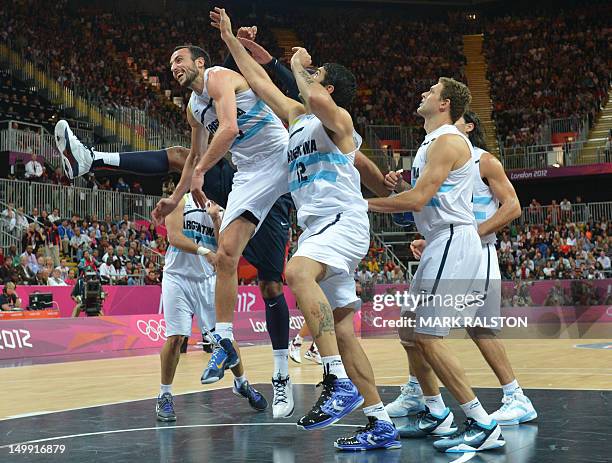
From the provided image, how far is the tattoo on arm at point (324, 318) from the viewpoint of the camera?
5.05m

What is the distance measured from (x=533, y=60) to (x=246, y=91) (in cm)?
3190

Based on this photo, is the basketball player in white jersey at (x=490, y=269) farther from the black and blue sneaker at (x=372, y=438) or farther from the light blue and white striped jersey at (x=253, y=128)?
the black and blue sneaker at (x=372, y=438)

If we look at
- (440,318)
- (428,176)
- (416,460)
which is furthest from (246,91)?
(416,460)

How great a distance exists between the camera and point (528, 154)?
30766mm

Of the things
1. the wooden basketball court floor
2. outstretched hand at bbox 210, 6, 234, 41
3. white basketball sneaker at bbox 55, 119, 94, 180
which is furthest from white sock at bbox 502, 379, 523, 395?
white basketball sneaker at bbox 55, 119, 94, 180

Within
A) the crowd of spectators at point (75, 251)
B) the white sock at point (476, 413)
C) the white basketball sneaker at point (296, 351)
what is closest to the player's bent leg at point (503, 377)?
the white sock at point (476, 413)

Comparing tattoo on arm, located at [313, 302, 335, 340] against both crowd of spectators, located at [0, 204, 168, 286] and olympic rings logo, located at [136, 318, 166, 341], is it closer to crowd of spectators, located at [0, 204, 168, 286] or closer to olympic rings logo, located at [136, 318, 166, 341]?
olympic rings logo, located at [136, 318, 166, 341]

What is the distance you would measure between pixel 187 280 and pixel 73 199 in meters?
14.4

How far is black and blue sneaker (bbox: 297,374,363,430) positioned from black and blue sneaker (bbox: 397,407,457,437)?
85 centimetres

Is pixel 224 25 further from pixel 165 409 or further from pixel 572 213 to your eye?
pixel 572 213

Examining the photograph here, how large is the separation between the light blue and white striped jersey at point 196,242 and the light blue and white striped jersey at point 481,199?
8.45 feet

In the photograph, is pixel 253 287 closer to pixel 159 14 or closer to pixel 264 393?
pixel 264 393

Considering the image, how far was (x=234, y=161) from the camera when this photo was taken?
22.1ft

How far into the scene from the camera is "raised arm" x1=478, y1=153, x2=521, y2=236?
253 inches
